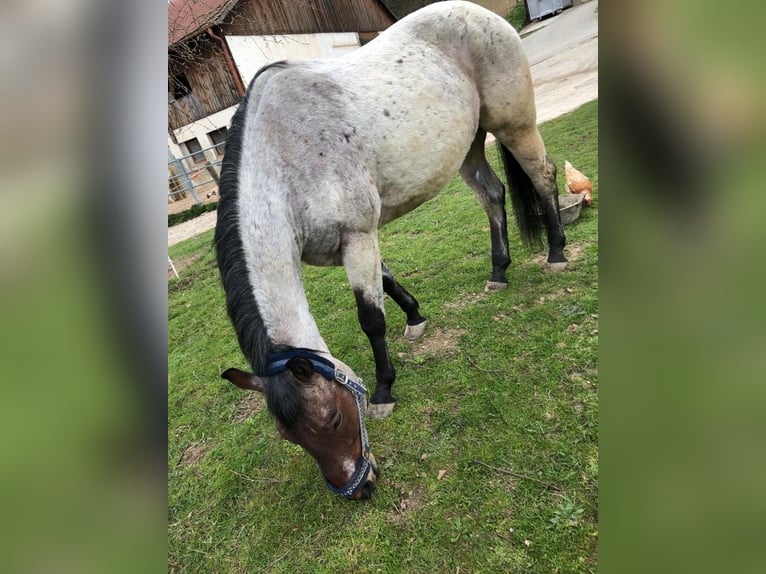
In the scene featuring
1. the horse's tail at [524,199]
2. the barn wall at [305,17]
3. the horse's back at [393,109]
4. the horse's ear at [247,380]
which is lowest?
the horse's tail at [524,199]

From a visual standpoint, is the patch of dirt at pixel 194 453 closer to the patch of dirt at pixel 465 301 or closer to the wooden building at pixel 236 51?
the patch of dirt at pixel 465 301

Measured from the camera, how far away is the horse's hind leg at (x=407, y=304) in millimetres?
3408

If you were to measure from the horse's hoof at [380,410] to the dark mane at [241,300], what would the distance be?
1043mm

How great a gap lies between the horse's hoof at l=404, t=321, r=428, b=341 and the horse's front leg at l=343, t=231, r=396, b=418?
703 mm

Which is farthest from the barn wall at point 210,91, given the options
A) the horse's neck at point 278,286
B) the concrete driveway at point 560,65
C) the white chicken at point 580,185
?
the horse's neck at point 278,286

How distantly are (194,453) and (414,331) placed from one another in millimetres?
1945

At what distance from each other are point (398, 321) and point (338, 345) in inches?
23.8

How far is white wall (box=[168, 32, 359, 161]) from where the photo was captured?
15219 mm

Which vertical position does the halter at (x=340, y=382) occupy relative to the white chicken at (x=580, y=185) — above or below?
above

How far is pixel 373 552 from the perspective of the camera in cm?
200

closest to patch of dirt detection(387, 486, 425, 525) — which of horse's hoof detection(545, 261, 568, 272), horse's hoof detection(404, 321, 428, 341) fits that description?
horse's hoof detection(404, 321, 428, 341)

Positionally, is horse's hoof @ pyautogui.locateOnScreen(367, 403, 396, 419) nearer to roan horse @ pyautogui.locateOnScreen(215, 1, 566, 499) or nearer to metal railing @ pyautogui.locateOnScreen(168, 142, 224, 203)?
roan horse @ pyautogui.locateOnScreen(215, 1, 566, 499)
